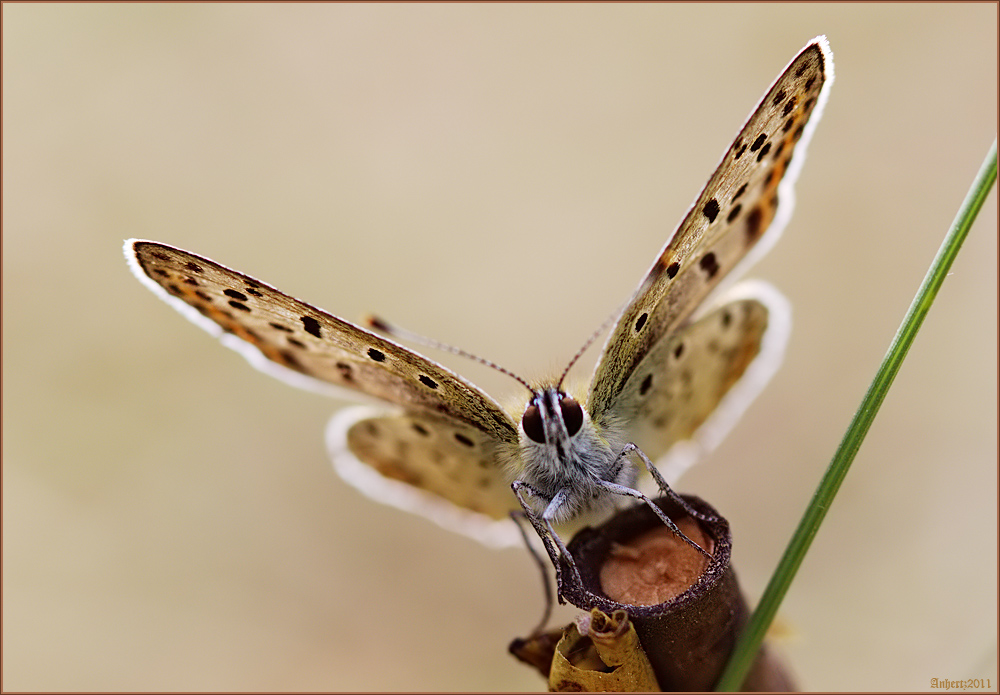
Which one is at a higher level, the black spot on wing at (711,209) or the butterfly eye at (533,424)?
the black spot on wing at (711,209)

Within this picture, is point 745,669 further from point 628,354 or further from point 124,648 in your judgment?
point 124,648

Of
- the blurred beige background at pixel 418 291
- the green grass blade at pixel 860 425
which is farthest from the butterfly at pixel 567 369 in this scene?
the blurred beige background at pixel 418 291

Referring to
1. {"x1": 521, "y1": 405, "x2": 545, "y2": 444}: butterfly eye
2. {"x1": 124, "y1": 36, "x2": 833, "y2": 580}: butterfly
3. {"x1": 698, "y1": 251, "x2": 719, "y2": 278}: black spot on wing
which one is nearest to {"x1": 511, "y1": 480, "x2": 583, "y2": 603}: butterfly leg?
{"x1": 124, "y1": 36, "x2": 833, "y2": 580}: butterfly

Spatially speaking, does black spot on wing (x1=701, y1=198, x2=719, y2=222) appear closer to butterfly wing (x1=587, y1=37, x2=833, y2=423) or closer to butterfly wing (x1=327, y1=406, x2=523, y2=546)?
butterfly wing (x1=587, y1=37, x2=833, y2=423)

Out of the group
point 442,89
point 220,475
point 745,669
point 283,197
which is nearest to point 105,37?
point 283,197

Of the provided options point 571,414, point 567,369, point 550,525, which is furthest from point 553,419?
point 550,525

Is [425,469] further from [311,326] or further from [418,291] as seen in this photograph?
[418,291]

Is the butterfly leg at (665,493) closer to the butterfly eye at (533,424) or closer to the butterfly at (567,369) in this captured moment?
the butterfly at (567,369)
